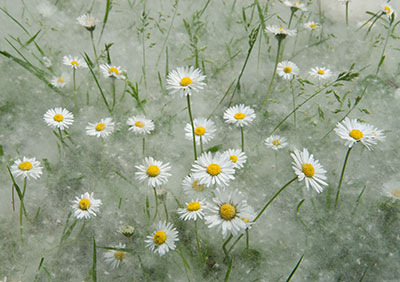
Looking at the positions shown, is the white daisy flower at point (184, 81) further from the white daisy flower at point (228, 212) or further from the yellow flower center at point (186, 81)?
the white daisy flower at point (228, 212)

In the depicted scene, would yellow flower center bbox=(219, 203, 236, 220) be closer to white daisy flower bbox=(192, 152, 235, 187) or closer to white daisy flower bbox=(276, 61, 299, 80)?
white daisy flower bbox=(192, 152, 235, 187)

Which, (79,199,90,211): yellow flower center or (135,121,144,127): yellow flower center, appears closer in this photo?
(79,199,90,211): yellow flower center

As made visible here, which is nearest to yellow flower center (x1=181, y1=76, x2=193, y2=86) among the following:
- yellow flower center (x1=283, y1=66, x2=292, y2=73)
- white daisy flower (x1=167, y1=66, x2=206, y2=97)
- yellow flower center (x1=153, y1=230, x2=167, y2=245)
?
white daisy flower (x1=167, y1=66, x2=206, y2=97)

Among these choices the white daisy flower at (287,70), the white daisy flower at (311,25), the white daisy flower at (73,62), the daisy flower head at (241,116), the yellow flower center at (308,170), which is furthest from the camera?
the white daisy flower at (311,25)

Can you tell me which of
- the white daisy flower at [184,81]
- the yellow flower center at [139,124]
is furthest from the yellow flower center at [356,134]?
the yellow flower center at [139,124]

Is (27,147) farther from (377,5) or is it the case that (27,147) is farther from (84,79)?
(377,5)

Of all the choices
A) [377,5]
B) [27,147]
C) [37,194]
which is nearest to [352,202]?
[37,194]
